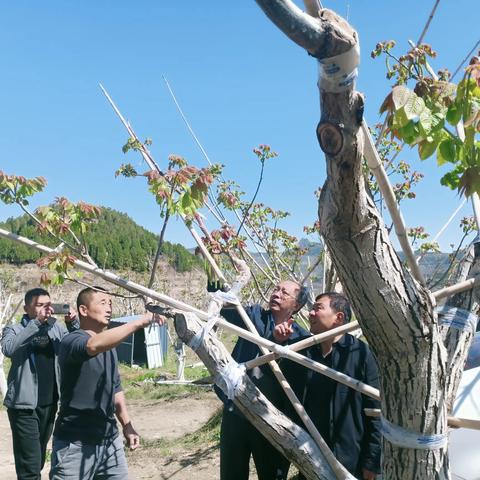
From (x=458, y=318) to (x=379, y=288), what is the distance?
62 centimetres

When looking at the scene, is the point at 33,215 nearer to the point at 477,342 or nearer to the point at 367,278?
the point at 367,278

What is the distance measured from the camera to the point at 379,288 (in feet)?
4.41

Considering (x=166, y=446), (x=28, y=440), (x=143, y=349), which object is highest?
(x=28, y=440)

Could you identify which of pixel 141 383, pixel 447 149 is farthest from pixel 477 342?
pixel 141 383

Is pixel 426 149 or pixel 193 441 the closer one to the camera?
pixel 426 149

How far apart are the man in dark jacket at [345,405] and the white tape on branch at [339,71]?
2013 mm

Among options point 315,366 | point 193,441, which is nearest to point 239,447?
point 315,366

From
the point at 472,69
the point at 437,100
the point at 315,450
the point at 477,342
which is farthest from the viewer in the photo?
the point at 477,342

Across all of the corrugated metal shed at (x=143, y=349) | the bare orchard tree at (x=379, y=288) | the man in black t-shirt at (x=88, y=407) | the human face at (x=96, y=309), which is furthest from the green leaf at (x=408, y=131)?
the corrugated metal shed at (x=143, y=349)

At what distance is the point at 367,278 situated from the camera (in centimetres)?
133

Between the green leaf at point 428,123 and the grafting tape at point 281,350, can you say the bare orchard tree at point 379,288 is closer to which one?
the green leaf at point 428,123

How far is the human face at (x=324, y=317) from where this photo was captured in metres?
2.93

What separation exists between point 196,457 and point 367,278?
5.23 meters

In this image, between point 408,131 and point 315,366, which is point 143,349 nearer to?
point 315,366
